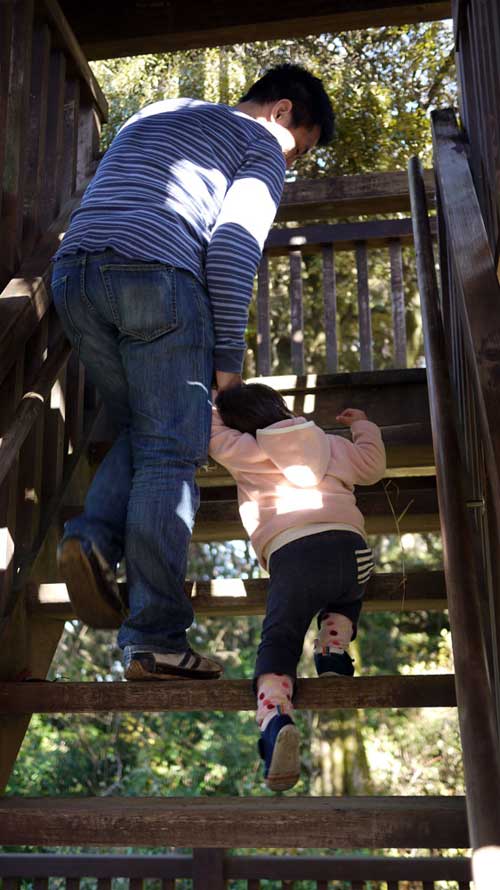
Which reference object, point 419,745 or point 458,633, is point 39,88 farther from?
point 419,745

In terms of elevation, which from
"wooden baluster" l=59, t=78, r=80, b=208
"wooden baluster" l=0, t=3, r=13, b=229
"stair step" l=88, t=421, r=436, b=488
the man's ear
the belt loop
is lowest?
the belt loop

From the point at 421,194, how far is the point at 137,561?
1590mm

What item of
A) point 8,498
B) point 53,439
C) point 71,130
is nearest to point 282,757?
point 8,498

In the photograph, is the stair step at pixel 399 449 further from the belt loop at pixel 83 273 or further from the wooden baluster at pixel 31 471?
the belt loop at pixel 83 273

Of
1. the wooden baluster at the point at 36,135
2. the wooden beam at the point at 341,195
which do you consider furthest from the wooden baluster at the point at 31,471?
the wooden beam at the point at 341,195

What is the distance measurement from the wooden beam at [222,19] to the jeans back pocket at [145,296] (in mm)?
1938

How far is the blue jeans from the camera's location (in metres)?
1.95

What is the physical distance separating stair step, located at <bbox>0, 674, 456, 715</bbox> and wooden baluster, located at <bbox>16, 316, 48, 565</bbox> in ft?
1.95

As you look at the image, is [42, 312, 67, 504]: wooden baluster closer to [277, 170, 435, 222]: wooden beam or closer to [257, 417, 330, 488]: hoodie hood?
[257, 417, 330, 488]: hoodie hood

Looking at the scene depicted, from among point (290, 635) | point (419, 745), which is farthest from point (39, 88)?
point (419, 745)

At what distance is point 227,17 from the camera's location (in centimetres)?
353

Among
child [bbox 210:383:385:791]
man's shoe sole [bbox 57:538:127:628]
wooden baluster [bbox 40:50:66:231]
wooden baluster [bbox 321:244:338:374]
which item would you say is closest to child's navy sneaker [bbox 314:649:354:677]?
child [bbox 210:383:385:791]

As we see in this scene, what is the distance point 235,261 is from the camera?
2.09 meters

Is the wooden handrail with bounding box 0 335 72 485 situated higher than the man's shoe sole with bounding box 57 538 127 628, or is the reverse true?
the wooden handrail with bounding box 0 335 72 485
